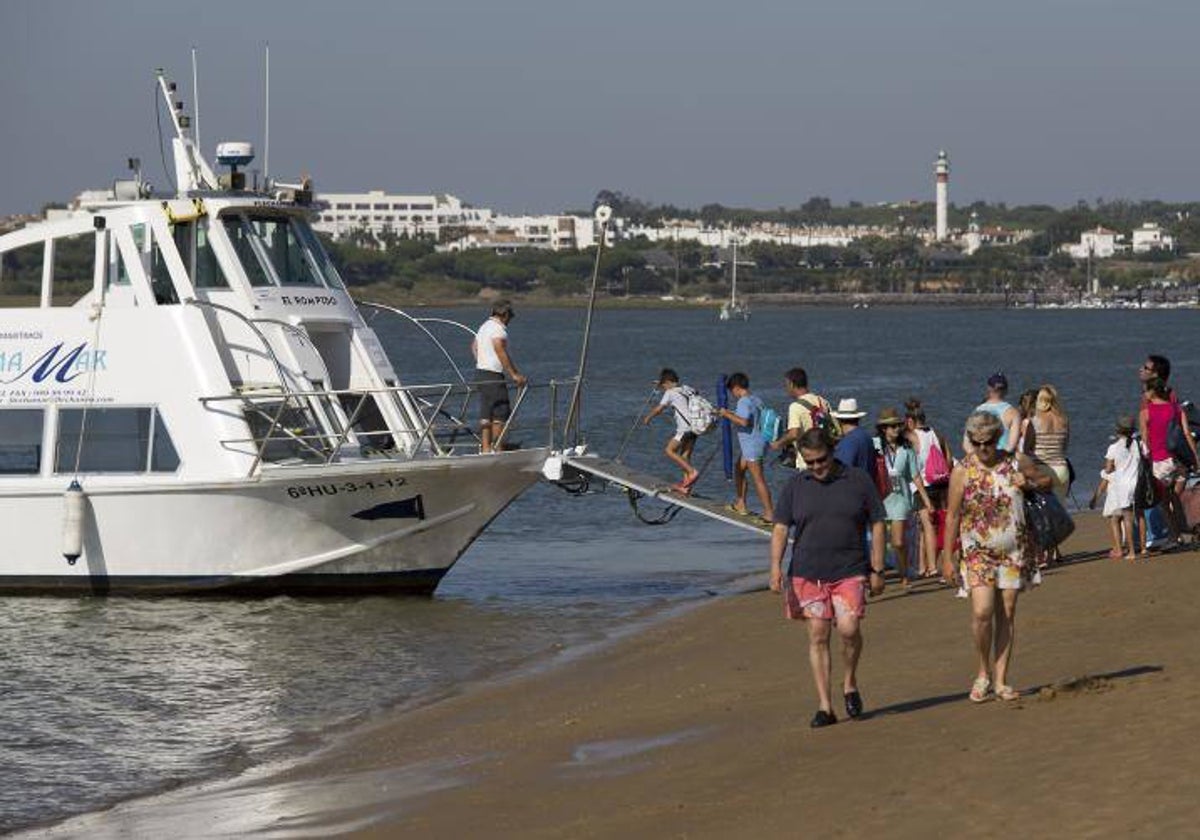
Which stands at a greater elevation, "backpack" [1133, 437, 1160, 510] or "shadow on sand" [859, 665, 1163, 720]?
"backpack" [1133, 437, 1160, 510]

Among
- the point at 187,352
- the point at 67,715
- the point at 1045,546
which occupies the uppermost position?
the point at 187,352

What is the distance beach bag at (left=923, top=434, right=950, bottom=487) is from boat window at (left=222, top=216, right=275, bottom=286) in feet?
21.2

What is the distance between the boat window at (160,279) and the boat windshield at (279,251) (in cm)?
67

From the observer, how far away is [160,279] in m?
19.3

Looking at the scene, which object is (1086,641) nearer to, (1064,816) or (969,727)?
(969,727)

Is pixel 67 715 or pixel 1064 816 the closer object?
pixel 1064 816

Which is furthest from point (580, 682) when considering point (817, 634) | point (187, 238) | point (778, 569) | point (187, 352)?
point (187, 238)

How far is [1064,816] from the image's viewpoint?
339 inches

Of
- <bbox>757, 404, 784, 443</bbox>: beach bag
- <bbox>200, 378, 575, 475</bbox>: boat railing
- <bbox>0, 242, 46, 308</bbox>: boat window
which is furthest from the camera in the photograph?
<bbox>0, 242, 46, 308</bbox>: boat window

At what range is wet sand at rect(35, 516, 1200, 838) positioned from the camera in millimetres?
9109

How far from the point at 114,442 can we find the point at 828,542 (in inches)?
387

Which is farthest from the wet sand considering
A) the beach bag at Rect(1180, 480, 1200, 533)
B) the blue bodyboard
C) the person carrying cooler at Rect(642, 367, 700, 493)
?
the blue bodyboard

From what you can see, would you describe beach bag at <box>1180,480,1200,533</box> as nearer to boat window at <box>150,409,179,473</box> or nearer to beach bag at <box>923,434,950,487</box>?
beach bag at <box>923,434,950,487</box>

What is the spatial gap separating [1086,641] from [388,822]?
506 cm
